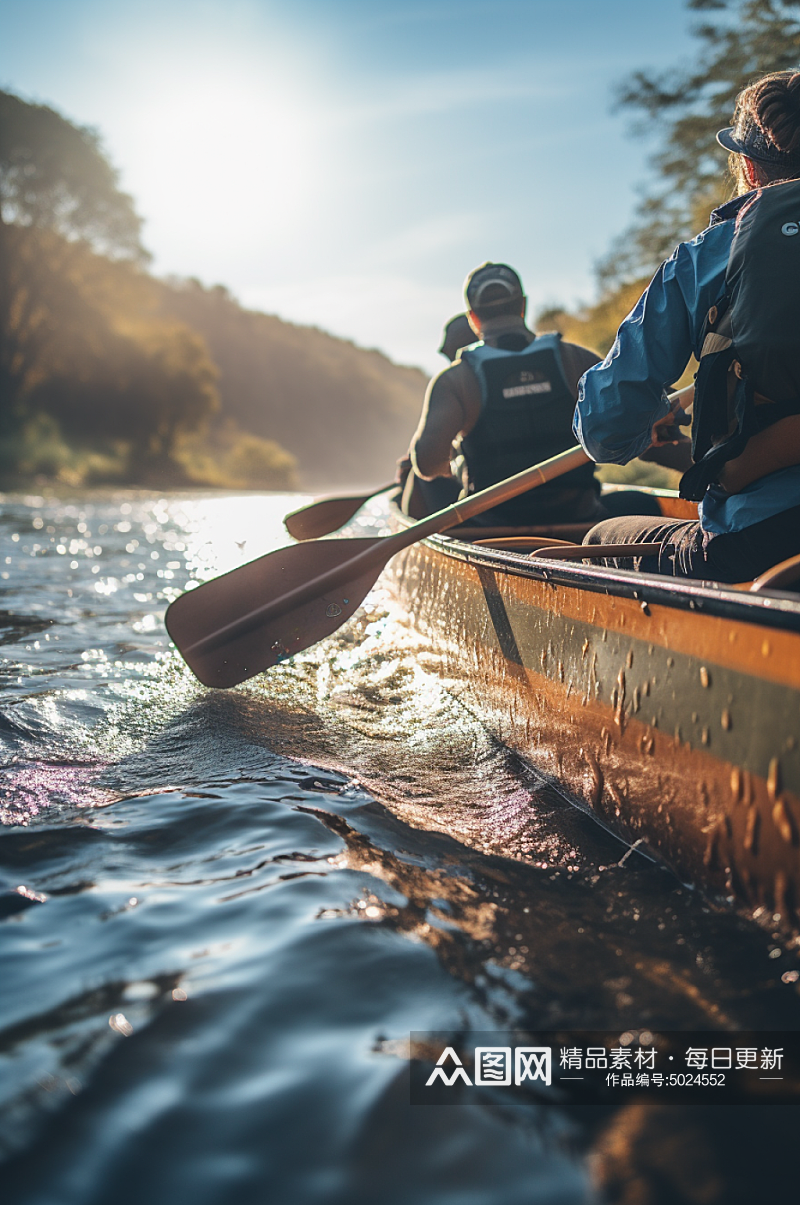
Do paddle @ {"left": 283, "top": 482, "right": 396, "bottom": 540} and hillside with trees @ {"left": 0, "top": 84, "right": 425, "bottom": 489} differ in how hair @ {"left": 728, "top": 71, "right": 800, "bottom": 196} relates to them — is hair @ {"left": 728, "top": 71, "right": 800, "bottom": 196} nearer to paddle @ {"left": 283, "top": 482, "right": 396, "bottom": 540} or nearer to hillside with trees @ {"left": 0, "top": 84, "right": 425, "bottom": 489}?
paddle @ {"left": 283, "top": 482, "right": 396, "bottom": 540}

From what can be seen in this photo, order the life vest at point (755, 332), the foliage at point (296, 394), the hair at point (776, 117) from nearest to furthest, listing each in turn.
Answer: the life vest at point (755, 332) → the hair at point (776, 117) → the foliage at point (296, 394)

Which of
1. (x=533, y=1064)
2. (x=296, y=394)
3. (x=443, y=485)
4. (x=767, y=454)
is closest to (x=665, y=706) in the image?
(x=767, y=454)

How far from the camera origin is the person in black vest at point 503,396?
172 inches

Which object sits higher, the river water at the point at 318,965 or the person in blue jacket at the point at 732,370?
the person in blue jacket at the point at 732,370

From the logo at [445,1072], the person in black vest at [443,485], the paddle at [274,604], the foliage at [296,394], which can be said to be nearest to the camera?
the logo at [445,1072]

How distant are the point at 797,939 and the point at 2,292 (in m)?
36.5

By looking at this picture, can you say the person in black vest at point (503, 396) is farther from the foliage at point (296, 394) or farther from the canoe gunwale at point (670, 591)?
the foliage at point (296, 394)

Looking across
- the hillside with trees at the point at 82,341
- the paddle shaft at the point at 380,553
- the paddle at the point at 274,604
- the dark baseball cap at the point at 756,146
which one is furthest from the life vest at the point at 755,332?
the hillside with trees at the point at 82,341

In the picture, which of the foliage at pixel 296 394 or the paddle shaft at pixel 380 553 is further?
the foliage at pixel 296 394

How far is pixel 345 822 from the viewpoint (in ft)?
8.55

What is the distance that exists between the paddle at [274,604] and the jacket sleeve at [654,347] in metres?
1.61

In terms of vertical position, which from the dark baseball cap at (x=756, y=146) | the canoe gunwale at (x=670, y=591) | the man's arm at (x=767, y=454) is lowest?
the canoe gunwale at (x=670, y=591)

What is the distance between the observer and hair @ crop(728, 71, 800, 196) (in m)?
2.05

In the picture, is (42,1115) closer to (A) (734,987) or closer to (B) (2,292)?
(A) (734,987)
